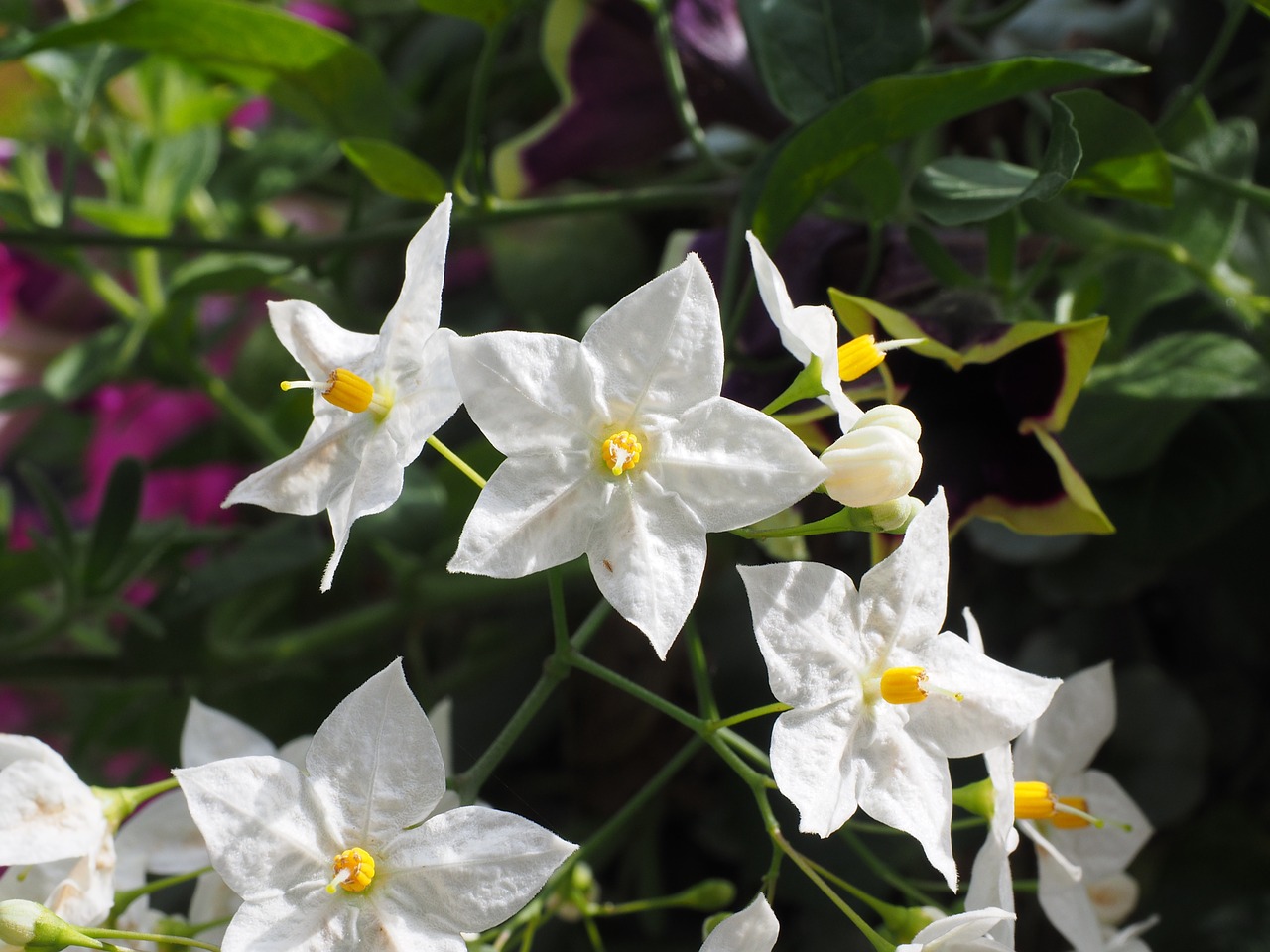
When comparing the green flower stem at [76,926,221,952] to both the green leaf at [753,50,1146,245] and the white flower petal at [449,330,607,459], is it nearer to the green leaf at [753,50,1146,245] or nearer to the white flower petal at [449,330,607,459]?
the white flower petal at [449,330,607,459]

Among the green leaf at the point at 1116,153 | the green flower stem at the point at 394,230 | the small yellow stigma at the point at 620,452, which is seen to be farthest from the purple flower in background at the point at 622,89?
the small yellow stigma at the point at 620,452

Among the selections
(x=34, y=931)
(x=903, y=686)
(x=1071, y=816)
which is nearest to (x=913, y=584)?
(x=903, y=686)

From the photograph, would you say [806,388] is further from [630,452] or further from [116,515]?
[116,515]

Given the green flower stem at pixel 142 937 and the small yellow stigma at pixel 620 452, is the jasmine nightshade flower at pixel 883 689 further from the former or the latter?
the green flower stem at pixel 142 937

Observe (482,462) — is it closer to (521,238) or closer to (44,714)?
(521,238)

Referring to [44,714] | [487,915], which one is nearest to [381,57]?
[44,714]

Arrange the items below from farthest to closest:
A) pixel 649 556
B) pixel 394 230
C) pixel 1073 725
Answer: pixel 394 230
pixel 1073 725
pixel 649 556
